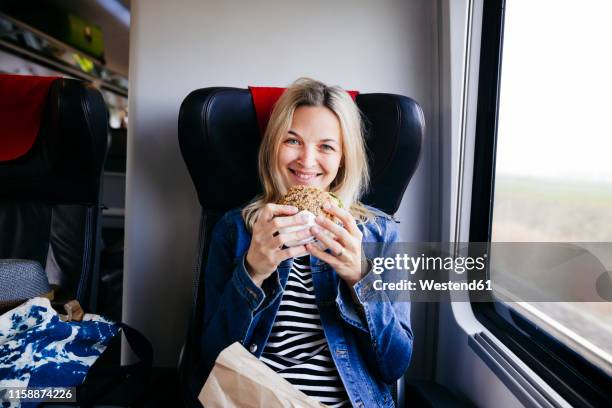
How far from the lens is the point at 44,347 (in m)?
1.04

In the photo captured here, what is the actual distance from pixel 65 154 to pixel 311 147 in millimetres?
1038

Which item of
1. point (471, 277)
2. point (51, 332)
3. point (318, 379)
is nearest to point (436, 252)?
point (471, 277)

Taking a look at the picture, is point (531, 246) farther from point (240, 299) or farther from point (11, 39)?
point (11, 39)

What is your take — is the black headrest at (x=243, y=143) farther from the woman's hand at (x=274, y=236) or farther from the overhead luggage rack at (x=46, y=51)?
the overhead luggage rack at (x=46, y=51)

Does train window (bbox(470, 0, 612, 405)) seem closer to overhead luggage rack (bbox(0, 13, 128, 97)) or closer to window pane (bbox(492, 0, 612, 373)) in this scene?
window pane (bbox(492, 0, 612, 373))

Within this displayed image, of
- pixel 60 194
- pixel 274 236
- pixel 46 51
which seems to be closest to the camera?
pixel 274 236

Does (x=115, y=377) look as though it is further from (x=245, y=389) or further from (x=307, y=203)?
(x=307, y=203)

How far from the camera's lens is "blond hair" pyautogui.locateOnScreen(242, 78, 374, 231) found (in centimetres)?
121

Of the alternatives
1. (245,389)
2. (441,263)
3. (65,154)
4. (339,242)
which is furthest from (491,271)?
(65,154)

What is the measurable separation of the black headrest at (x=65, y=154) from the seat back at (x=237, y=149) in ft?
1.58

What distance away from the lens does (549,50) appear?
1.17 meters

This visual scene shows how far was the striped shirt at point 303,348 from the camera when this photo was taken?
1.05 m

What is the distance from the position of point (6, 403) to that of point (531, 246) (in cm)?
155

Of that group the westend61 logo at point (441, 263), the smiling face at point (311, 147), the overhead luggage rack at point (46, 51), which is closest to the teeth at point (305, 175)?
the smiling face at point (311, 147)
